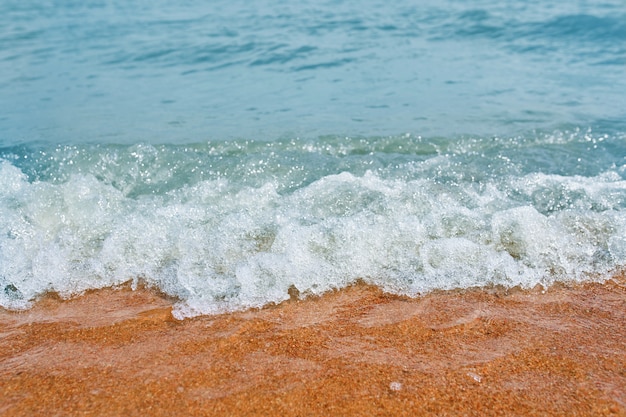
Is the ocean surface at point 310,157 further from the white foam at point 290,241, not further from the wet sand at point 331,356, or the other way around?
the wet sand at point 331,356

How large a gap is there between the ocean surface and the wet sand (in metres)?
0.16

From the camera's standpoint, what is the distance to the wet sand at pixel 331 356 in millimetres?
2100

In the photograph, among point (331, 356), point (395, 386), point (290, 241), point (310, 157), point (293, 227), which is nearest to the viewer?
point (395, 386)

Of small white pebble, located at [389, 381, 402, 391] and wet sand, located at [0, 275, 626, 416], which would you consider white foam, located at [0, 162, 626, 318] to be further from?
small white pebble, located at [389, 381, 402, 391]

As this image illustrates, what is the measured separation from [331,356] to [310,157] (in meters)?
2.69

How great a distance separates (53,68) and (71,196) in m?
5.39

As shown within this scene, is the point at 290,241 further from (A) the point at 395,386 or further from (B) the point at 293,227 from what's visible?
(A) the point at 395,386

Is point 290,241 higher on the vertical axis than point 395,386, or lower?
higher

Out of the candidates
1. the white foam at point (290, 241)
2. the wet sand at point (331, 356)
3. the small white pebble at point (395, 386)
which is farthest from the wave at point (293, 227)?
the small white pebble at point (395, 386)

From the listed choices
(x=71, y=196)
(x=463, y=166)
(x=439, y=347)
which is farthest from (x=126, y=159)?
(x=439, y=347)

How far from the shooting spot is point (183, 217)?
11.4 ft

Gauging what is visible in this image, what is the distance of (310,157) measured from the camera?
4.84m

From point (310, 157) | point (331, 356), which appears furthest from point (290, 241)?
point (310, 157)

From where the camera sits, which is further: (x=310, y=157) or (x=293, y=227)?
(x=310, y=157)
